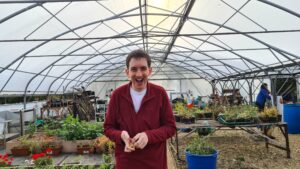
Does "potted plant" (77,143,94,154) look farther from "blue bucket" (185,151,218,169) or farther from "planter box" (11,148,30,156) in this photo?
"blue bucket" (185,151,218,169)

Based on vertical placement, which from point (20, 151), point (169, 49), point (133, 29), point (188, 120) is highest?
point (133, 29)

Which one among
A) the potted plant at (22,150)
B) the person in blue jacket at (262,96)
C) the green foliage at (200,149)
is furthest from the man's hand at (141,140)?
the person in blue jacket at (262,96)

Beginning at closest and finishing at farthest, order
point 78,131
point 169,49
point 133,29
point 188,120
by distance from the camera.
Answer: point 78,131 → point 188,120 → point 133,29 → point 169,49

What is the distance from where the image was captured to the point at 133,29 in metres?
9.45

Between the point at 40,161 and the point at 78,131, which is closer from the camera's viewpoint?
the point at 40,161

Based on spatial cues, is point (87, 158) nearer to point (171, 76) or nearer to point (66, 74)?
point (66, 74)

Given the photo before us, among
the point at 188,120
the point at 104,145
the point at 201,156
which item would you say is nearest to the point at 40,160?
the point at 104,145

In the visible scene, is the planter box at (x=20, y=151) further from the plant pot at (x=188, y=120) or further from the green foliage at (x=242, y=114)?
the green foliage at (x=242, y=114)

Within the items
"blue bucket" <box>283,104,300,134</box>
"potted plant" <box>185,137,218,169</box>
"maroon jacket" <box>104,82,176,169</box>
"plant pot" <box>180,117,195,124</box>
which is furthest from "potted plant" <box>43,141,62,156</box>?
"blue bucket" <box>283,104,300,134</box>

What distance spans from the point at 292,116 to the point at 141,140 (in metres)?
7.31

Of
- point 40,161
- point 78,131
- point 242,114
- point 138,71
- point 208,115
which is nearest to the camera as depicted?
point 138,71

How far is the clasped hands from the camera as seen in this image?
55.4 inches

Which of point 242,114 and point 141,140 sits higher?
point 141,140

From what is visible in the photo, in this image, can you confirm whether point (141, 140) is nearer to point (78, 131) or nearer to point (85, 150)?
point (85, 150)
